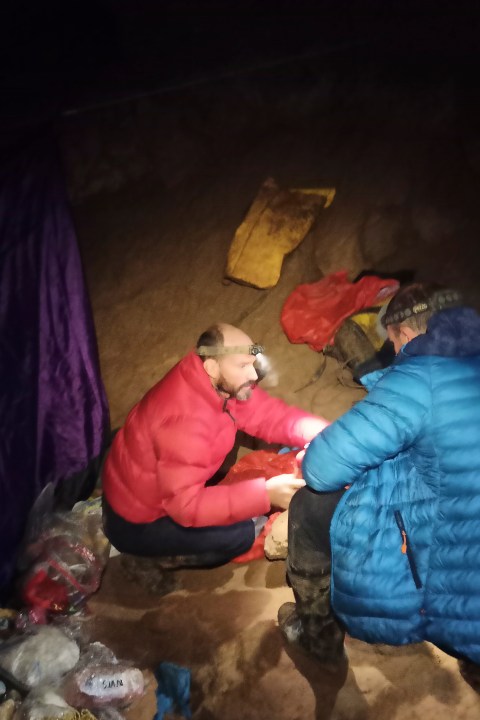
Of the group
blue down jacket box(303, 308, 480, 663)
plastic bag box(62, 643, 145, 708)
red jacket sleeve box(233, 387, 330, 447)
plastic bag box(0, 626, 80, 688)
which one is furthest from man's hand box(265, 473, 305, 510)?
plastic bag box(0, 626, 80, 688)

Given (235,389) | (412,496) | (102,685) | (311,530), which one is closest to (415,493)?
(412,496)

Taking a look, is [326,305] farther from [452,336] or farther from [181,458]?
[452,336]

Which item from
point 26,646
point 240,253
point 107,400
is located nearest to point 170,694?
point 26,646

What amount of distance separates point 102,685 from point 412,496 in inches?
67.3

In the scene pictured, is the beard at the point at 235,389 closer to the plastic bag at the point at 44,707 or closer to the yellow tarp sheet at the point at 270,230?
the plastic bag at the point at 44,707

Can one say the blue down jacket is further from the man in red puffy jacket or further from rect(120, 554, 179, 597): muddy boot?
rect(120, 554, 179, 597): muddy boot

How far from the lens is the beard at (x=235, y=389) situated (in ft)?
→ 8.30

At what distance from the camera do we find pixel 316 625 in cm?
220

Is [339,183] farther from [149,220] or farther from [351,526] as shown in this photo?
[351,526]

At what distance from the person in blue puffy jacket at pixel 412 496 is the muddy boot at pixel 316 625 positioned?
199 millimetres

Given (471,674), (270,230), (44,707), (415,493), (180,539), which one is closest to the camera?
(415,493)

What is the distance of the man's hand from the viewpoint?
2453 millimetres

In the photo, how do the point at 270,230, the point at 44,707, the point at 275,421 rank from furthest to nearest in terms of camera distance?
the point at 270,230, the point at 275,421, the point at 44,707

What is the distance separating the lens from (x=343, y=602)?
185 centimetres
